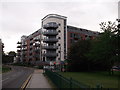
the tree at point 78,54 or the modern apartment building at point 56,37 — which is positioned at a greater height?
the modern apartment building at point 56,37

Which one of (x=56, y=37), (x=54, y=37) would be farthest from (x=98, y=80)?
(x=54, y=37)

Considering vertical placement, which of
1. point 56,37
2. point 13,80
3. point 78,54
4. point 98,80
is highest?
point 56,37

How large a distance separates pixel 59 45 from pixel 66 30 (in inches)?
274

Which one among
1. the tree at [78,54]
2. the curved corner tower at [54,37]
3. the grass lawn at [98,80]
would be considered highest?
the curved corner tower at [54,37]

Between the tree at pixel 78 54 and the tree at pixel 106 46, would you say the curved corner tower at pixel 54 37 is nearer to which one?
the tree at pixel 78 54

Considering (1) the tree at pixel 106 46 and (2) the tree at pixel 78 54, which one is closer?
(1) the tree at pixel 106 46

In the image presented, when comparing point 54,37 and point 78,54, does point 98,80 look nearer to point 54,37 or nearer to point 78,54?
point 78,54

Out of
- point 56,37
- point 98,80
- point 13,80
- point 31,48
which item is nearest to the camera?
point 13,80

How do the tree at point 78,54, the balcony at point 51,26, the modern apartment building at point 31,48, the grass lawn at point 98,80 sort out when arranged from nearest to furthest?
1. the grass lawn at point 98,80
2. the tree at point 78,54
3. the balcony at point 51,26
4. the modern apartment building at point 31,48

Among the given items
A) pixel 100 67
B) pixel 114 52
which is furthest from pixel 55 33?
pixel 114 52

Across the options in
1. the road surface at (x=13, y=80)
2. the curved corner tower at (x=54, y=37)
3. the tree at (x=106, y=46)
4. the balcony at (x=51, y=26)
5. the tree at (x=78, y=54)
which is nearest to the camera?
the road surface at (x=13, y=80)

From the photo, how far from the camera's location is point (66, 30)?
257ft

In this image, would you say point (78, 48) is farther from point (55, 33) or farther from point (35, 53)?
point (35, 53)

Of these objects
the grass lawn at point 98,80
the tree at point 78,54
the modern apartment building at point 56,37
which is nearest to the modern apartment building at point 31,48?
the modern apartment building at point 56,37
